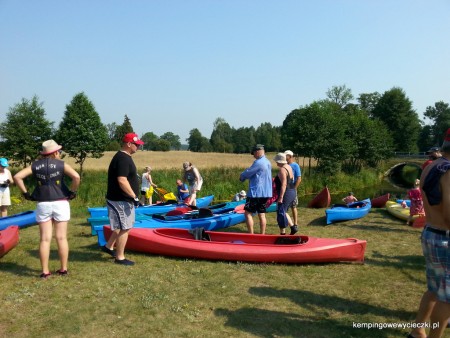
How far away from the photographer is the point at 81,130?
1839 centimetres

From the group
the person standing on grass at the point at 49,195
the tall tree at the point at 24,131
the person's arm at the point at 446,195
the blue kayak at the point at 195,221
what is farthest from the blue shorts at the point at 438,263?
the tall tree at the point at 24,131

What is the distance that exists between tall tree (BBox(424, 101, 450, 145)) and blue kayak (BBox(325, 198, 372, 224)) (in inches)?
2161

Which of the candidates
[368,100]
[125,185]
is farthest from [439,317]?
[368,100]

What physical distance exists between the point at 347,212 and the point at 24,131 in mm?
15655

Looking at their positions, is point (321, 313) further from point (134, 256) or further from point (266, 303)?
point (134, 256)

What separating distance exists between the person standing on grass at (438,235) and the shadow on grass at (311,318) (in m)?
0.82

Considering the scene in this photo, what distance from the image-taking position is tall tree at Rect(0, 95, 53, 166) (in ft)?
55.6

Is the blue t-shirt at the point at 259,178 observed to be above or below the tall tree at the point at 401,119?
below

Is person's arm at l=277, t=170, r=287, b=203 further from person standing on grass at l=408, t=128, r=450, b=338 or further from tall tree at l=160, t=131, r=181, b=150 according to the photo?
tall tree at l=160, t=131, r=181, b=150

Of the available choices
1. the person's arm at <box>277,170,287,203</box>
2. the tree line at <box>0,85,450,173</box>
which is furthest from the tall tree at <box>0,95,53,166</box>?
the person's arm at <box>277,170,287,203</box>

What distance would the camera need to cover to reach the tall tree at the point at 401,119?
47281 millimetres

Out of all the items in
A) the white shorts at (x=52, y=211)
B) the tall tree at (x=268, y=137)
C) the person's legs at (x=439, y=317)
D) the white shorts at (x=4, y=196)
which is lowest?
the person's legs at (x=439, y=317)

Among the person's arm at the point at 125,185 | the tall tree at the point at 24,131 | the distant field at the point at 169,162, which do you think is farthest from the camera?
the distant field at the point at 169,162

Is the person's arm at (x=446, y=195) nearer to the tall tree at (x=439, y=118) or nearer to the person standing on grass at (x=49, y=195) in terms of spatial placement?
the person standing on grass at (x=49, y=195)
